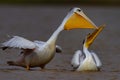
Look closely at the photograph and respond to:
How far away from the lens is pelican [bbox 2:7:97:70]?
39.8 feet

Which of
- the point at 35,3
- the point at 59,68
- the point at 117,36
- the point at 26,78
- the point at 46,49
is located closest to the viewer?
the point at 26,78

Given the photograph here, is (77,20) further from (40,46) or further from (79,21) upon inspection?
(40,46)

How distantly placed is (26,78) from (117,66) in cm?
315

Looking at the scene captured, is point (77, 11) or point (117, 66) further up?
point (77, 11)

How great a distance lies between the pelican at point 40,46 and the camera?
1213 centimetres

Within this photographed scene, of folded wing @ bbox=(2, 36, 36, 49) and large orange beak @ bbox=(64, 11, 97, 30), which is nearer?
folded wing @ bbox=(2, 36, 36, 49)

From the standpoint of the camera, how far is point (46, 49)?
12.3m

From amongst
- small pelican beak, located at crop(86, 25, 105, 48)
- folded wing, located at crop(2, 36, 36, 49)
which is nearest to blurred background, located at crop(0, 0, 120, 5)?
small pelican beak, located at crop(86, 25, 105, 48)

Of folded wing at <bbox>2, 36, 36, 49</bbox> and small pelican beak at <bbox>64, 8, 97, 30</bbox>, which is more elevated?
small pelican beak at <bbox>64, 8, 97, 30</bbox>

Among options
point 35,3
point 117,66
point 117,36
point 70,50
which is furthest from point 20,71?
point 35,3

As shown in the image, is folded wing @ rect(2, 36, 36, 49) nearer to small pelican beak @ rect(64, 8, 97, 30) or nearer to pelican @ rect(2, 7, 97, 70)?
pelican @ rect(2, 7, 97, 70)

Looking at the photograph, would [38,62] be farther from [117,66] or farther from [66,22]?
[117,66]

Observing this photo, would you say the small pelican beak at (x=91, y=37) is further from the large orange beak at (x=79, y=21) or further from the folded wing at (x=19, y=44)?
the folded wing at (x=19, y=44)

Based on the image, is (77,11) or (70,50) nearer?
(77,11)
